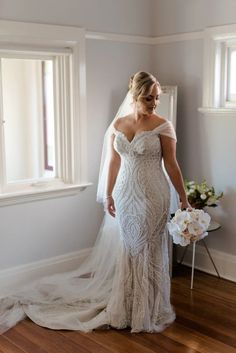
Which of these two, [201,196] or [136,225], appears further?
[201,196]

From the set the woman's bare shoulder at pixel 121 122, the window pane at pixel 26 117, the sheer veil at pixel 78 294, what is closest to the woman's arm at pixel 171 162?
the woman's bare shoulder at pixel 121 122

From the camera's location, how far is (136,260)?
3.32 meters

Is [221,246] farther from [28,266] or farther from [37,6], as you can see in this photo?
[37,6]

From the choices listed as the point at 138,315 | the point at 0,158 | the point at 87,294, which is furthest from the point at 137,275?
the point at 0,158

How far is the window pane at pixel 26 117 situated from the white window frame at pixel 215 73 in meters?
1.29

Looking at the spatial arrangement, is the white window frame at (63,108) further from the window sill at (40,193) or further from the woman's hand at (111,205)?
the woman's hand at (111,205)

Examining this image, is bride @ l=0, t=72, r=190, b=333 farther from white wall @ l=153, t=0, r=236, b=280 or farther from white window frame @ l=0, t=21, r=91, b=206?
white wall @ l=153, t=0, r=236, b=280

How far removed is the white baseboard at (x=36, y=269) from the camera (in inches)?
153

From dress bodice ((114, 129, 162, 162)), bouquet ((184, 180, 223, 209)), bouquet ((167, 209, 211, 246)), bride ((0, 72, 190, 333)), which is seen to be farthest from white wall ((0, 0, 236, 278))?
dress bodice ((114, 129, 162, 162))

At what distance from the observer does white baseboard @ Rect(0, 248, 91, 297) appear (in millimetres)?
3877

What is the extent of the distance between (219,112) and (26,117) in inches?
65.6

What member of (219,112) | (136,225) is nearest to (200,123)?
(219,112)

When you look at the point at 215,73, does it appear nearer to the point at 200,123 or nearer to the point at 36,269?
the point at 200,123

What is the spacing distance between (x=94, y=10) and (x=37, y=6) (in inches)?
21.9
